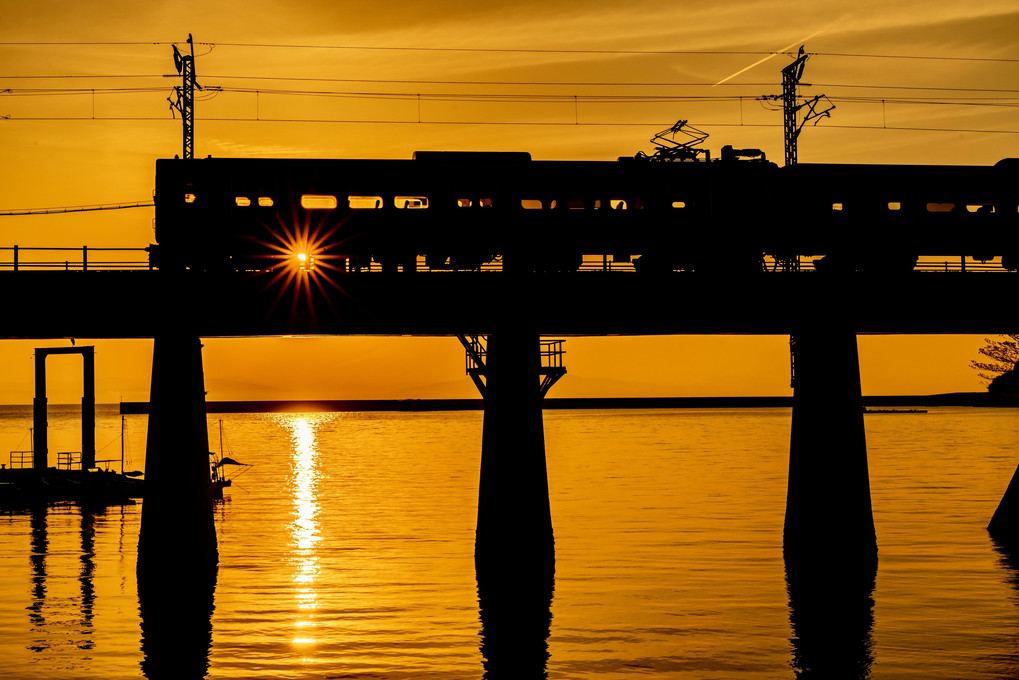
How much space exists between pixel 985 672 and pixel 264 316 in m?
21.1

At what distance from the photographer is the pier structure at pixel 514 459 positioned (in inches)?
1243

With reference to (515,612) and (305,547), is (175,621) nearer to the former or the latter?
(515,612)

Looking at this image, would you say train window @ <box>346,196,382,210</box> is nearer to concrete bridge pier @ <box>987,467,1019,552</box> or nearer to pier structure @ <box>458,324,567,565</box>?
pier structure @ <box>458,324,567,565</box>

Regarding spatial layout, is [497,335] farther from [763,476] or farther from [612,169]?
[763,476]

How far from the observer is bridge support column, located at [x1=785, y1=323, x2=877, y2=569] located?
108 feet

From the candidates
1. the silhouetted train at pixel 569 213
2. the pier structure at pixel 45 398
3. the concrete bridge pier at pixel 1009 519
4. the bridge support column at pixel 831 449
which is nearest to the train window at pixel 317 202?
the silhouetted train at pixel 569 213

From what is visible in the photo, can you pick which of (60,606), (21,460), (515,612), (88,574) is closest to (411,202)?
(515,612)

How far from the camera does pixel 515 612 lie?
3291 cm

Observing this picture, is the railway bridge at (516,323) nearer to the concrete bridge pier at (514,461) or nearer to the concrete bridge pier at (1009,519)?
the concrete bridge pier at (514,461)

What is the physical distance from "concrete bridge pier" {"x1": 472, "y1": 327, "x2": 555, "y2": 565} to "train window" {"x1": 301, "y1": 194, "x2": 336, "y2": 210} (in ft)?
21.0

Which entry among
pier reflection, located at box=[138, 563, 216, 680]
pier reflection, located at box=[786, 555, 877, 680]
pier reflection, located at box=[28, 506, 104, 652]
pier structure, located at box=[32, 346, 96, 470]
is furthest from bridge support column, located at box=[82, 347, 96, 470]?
pier reflection, located at box=[786, 555, 877, 680]

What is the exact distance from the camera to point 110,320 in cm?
3133

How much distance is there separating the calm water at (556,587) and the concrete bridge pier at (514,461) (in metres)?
2.44

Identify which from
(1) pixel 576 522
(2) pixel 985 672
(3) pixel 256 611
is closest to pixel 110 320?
(3) pixel 256 611
